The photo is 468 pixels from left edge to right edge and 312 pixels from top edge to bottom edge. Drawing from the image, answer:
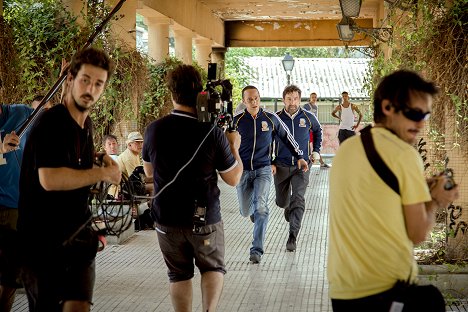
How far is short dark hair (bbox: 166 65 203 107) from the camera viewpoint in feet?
19.4

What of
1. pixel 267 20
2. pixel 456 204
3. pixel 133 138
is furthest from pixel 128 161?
pixel 267 20

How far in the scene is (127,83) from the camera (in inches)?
467

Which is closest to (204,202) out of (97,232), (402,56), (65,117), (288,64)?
(97,232)

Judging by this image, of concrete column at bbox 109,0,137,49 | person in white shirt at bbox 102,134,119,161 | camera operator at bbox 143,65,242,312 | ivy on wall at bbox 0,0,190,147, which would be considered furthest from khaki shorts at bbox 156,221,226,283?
concrete column at bbox 109,0,137,49

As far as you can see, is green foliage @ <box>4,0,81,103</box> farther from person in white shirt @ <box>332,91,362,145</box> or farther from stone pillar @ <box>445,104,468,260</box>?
person in white shirt @ <box>332,91,362,145</box>

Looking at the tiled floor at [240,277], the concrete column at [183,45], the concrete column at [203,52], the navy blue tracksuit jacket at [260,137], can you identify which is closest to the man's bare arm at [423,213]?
the tiled floor at [240,277]

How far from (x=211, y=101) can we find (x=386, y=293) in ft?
7.68

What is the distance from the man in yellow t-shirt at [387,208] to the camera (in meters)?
3.67

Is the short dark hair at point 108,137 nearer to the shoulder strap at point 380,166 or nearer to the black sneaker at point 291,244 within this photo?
the black sneaker at point 291,244

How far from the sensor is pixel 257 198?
9.94 metres

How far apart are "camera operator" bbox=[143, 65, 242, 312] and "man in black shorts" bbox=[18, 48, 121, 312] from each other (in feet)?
3.20

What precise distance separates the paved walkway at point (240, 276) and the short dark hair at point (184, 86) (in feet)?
7.45

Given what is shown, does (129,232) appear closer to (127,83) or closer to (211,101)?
(127,83)

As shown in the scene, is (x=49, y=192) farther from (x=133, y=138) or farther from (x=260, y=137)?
(x=133, y=138)
